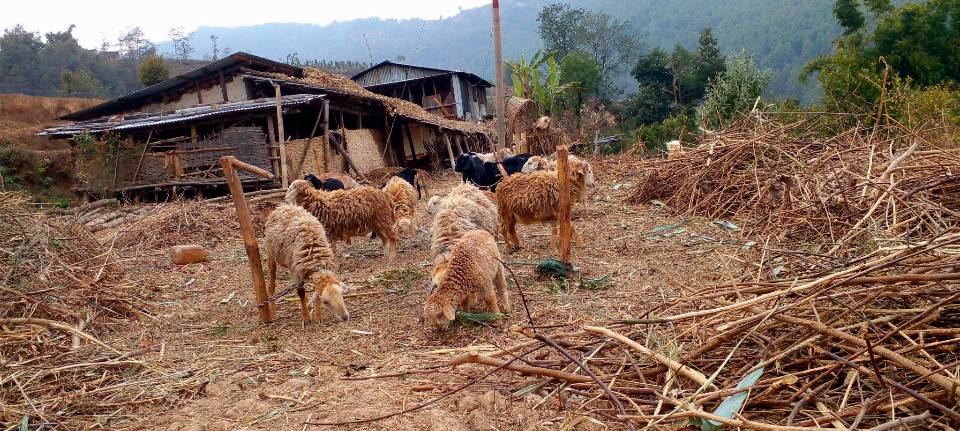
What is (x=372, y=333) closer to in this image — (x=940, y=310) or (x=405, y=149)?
(x=940, y=310)

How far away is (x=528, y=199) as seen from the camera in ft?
27.4

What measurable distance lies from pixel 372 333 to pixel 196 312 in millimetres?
2793

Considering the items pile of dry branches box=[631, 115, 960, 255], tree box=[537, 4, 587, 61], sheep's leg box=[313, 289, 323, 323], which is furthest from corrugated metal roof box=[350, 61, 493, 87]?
sheep's leg box=[313, 289, 323, 323]

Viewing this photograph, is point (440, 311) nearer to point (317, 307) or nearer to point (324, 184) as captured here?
point (317, 307)

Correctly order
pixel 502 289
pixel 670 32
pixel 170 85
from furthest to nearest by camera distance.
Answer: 1. pixel 670 32
2. pixel 170 85
3. pixel 502 289

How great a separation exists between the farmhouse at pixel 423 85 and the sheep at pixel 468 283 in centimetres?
3080

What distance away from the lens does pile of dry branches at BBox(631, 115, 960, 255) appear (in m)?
5.16

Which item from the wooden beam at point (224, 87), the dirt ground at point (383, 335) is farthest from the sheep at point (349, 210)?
the wooden beam at point (224, 87)

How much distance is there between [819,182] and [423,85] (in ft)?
104

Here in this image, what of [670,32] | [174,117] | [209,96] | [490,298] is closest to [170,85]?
[209,96]

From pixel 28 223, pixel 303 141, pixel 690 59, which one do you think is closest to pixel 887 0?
pixel 690 59

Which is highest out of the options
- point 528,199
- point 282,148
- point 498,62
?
point 498,62

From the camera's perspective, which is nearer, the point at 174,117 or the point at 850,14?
the point at 174,117

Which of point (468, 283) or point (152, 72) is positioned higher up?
point (152, 72)
